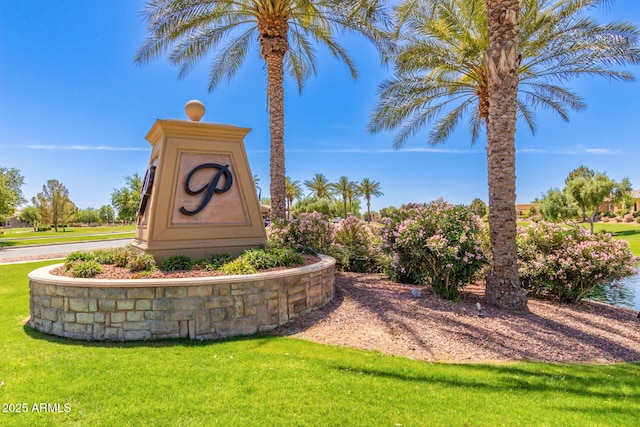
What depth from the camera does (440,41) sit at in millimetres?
11430

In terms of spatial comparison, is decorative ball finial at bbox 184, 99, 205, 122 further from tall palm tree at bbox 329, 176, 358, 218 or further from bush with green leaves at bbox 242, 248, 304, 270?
tall palm tree at bbox 329, 176, 358, 218

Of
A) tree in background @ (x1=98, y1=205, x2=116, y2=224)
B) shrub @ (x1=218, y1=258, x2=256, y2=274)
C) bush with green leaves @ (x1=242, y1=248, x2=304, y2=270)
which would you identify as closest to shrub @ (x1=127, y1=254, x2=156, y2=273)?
shrub @ (x1=218, y1=258, x2=256, y2=274)

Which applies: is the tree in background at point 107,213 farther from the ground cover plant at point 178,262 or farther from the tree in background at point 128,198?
the ground cover plant at point 178,262

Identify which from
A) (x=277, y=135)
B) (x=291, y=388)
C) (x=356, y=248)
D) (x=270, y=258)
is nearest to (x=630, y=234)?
(x=356, y=248)

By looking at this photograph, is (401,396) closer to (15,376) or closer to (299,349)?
(299,349)

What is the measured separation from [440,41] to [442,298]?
8576mm

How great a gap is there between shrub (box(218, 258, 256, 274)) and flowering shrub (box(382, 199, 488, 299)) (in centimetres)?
352

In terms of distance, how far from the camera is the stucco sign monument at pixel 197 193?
6.77 meters

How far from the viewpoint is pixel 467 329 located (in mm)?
5590

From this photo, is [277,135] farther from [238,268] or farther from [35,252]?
[35,252]

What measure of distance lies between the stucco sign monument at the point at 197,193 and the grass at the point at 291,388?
8.06ft

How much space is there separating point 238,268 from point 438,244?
3.92 metres

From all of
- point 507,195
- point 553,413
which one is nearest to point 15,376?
point 553,413

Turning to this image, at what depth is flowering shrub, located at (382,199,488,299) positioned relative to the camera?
280 inches
